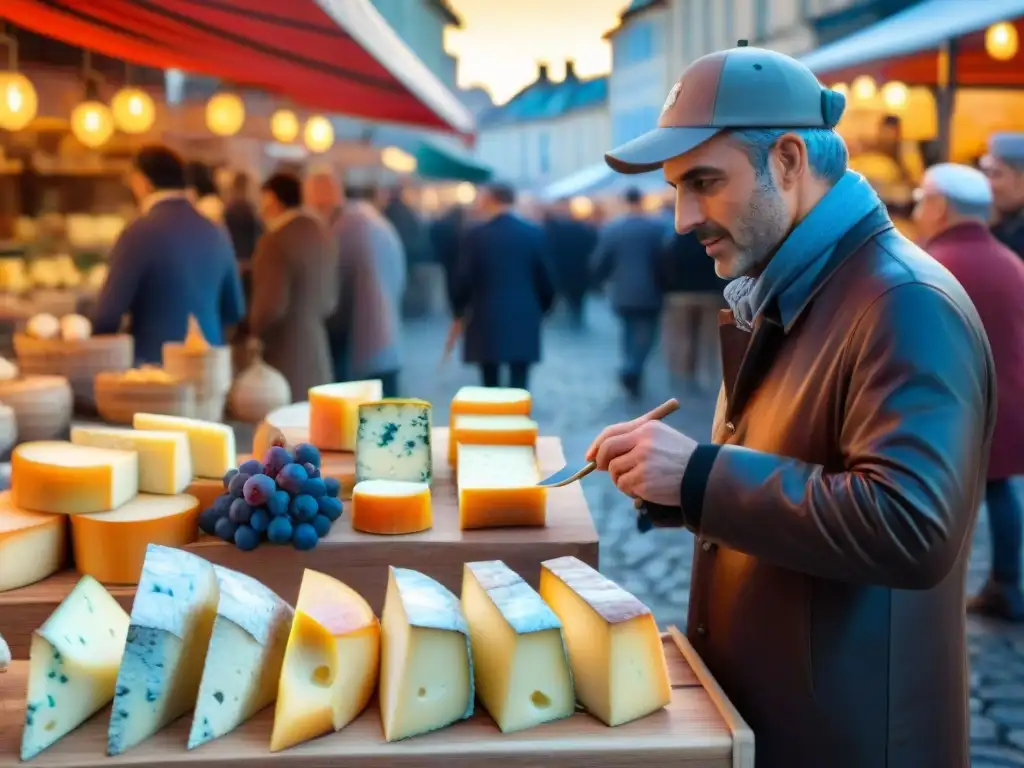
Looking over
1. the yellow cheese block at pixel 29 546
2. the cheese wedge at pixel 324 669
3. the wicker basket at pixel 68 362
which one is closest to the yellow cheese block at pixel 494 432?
the yellow cheese block at pixel 29 546

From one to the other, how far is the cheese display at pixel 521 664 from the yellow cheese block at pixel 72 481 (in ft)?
3.51

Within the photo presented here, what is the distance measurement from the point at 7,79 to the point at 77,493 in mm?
4655

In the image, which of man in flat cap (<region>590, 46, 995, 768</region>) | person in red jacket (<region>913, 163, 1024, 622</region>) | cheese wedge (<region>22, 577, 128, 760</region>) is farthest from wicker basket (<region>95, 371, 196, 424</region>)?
person in red jacket (<region>913, 163, 1024, 622</region>)

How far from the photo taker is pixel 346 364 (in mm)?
6930

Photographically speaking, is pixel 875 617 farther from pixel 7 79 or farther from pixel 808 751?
pixel 7 79

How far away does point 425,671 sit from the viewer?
5.48 ft

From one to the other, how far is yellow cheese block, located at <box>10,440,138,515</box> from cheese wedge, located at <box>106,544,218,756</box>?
0.70 meters

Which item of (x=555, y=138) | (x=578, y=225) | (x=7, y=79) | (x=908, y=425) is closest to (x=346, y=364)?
(x=7, y=79)

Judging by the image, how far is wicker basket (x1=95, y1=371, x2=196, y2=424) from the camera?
11.8ft

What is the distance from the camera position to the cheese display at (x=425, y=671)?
1.65 meters

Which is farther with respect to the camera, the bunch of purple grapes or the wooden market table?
the bunch of purple grapes

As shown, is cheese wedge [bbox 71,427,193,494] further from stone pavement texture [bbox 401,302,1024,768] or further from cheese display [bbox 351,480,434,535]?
stone pavement texture [bbox 401,302,1024,768]

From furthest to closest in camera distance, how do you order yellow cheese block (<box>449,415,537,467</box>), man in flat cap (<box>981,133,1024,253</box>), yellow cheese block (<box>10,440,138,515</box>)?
1. man in flat cap (<box>981,133,1024,253</box>)
2. yellow cheese block (<box>449,415,537,467</box>)
3. yellow cheese block (<box>10,440,138,515</box>)

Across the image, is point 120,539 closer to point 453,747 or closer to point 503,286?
point 453,747
